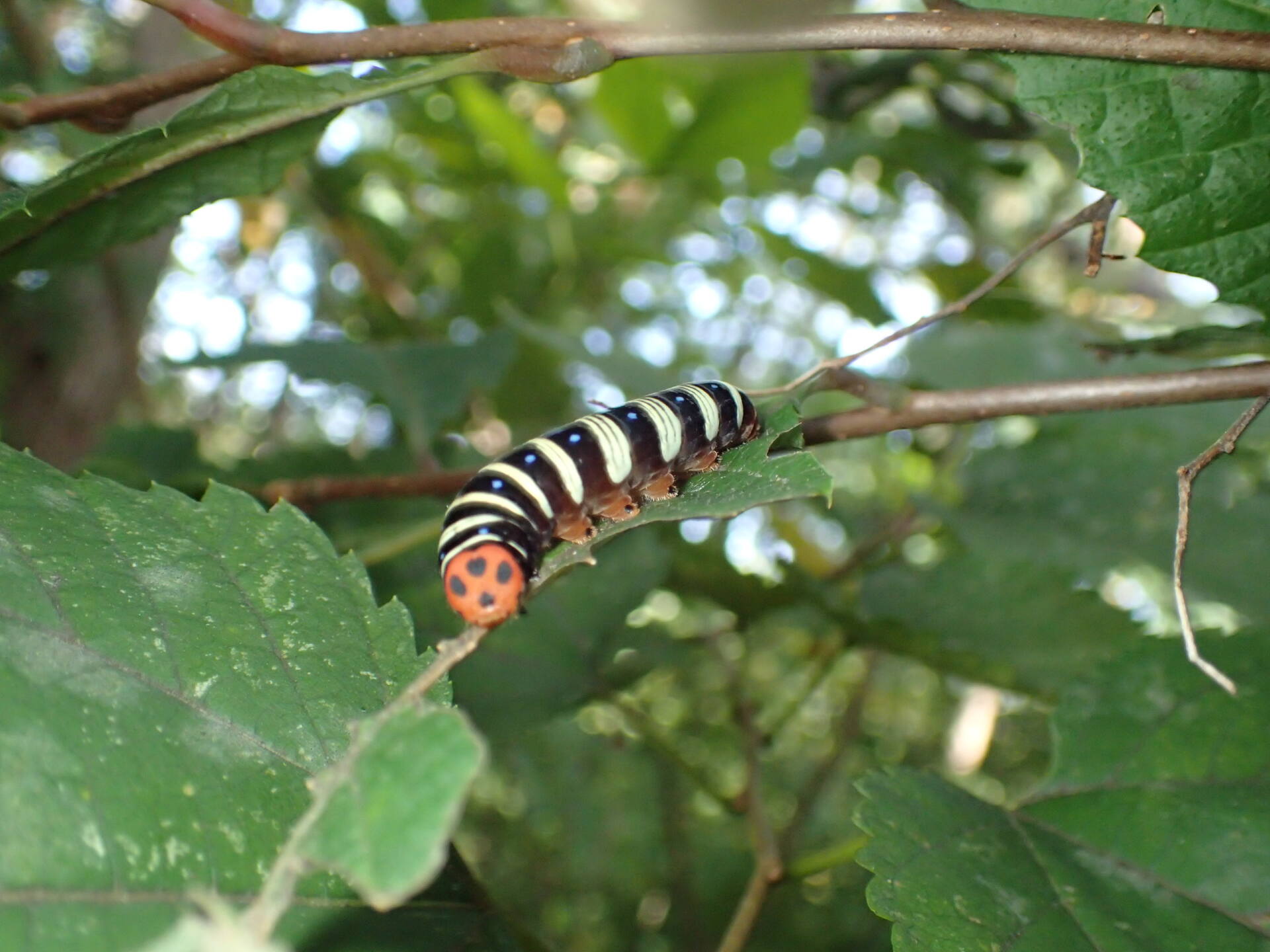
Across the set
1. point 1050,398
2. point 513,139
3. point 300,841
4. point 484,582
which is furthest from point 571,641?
point 513,139

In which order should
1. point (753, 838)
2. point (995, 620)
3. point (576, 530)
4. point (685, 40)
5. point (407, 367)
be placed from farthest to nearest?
point (407, 367) < point (995, 620) < point (753, 838) < point (576, 530) < point (685, 40)

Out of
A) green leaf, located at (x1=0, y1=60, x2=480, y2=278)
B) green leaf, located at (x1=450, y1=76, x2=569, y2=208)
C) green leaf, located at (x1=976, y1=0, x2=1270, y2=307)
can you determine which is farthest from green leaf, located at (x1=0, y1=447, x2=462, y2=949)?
green leaf, located at (x1=450, y1=76, x2=569, y2=208)

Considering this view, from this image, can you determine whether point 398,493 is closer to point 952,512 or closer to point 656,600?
point 952,512

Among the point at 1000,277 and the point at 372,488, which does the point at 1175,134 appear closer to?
the point at 1000,277

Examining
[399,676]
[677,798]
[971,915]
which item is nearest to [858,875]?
[677,798]

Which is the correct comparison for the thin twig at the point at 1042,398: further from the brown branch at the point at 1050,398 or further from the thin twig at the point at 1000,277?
the thin twig at the point at 1000,277
